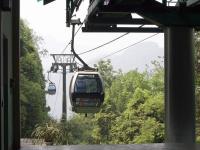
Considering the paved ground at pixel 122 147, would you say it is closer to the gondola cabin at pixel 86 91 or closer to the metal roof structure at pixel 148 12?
the metal roof structure at pixel 148 12

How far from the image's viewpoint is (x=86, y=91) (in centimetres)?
2478

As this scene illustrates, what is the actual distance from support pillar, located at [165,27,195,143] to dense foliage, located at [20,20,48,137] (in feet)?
83.5

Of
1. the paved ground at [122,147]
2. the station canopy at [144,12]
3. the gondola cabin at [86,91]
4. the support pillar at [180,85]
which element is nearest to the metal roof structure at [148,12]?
the station canopy at [144,12]

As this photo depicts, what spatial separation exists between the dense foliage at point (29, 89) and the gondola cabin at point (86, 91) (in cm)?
1495

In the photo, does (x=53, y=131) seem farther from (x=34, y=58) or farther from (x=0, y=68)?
(x=34, y=58)

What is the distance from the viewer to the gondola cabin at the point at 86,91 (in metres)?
24.8

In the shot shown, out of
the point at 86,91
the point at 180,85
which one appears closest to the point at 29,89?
the point at 86,91

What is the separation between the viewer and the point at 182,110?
15.0 meters

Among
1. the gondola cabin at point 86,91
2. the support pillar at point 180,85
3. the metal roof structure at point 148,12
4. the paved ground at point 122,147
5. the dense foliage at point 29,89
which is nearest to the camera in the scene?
the paved ground at point 122,147

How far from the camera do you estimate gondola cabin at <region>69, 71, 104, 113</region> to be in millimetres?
24781

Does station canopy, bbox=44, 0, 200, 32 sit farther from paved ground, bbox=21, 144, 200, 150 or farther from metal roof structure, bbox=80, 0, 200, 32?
paved ground, bbox=21, 144, 200, 150

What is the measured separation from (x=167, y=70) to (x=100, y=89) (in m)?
10.2

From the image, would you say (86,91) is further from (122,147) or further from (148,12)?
(122,147)

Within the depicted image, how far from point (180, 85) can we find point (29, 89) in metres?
28.1
